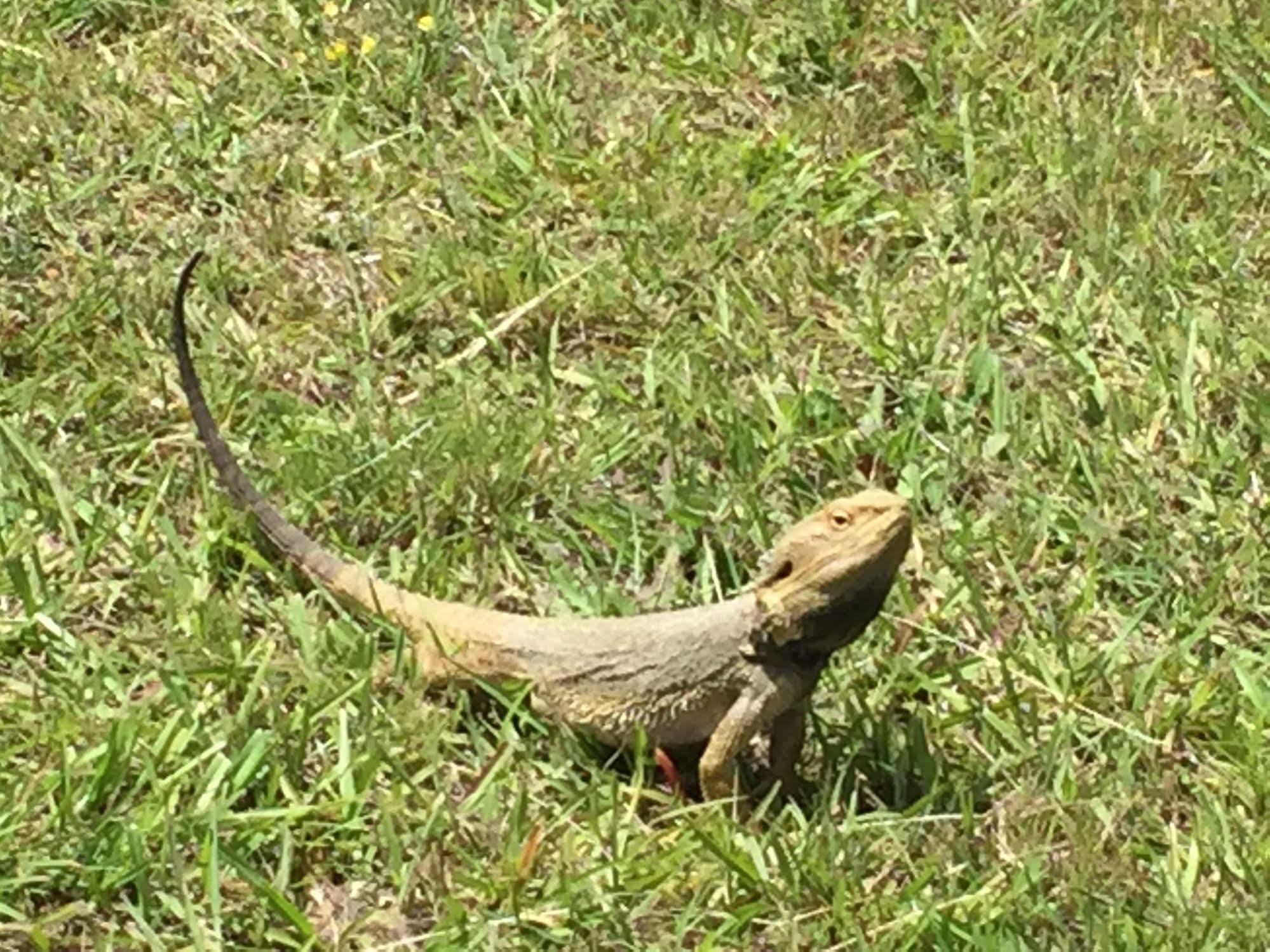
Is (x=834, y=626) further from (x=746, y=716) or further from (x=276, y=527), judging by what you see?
(x=276, y=527)

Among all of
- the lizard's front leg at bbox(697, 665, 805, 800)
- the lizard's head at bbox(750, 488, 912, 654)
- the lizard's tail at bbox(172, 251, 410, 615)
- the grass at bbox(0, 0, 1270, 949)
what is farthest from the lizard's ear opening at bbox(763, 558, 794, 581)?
the lizard's tail at bbox(172, 251, 410, 615)

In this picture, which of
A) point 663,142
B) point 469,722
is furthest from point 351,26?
point 469,722

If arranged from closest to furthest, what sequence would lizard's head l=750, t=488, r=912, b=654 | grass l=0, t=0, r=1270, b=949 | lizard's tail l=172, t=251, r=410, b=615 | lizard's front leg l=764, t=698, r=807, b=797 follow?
lizard's head l=750, t=488, r=912, b=654 < grass l=0, t=0, r=1270, b=949 < lizard's front leg l=764, t=698, r=807, b=797 < lizard's tail l=172, t=251, r=410, b=615

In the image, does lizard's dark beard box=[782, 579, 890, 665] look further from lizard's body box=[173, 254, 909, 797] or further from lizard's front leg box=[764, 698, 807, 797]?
lizard's front leg box=[764, 698, 807, 797]

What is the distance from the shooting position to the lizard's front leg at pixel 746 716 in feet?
12.0

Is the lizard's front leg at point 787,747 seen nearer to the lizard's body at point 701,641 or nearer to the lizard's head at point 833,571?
the lizard's body at point 701,641

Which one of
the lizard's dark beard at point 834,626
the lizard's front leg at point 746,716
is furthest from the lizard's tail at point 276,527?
the lizard's dark beard at point 834,626

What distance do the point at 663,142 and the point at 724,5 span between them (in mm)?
631

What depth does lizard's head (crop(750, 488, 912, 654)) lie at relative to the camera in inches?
136

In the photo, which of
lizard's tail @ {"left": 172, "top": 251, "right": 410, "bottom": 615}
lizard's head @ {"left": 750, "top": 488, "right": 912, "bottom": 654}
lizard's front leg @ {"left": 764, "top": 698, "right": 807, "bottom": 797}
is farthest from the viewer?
lizard's tail @ {"left": 172, "top": 251, "right": 410, "bottom": 615}

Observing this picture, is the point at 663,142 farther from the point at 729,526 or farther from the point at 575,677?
the point at 575,677

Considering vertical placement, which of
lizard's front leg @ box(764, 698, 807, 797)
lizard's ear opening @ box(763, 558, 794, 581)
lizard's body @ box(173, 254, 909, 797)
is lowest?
lizard's front leg @ box(764, 698, 807, 797)

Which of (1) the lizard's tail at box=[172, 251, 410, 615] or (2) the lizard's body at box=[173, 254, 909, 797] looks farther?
(1) the lizard's tail at box=[172, 251, 410, 615]

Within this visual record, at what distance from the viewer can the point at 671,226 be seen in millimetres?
5188
